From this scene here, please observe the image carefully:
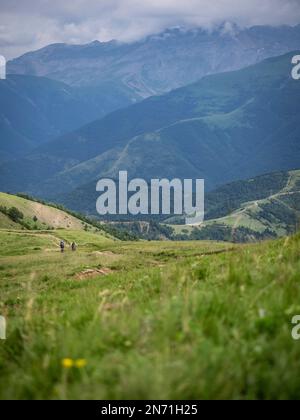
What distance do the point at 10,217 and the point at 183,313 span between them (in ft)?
422

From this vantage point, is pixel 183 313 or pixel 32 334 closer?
pixel 183 313

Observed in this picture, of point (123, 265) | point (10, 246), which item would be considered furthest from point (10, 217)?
point (123, 265)

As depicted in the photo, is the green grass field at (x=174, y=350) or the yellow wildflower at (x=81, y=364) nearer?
the green grass field at (x=174, y=350)

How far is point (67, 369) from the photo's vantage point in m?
5.93

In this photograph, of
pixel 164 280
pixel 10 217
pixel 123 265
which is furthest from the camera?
pixel 10 217

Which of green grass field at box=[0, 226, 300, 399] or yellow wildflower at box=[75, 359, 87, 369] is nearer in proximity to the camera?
green grass field at box=[0, 226, 300, 399]

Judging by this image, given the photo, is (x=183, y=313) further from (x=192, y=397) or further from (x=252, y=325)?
(x=192, y=397)

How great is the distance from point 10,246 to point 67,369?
55.4 metres

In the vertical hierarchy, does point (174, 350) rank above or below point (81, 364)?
above

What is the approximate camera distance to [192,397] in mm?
5191

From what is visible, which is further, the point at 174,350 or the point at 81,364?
the point at 174,350

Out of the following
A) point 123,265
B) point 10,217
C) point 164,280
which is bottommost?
point 164,280

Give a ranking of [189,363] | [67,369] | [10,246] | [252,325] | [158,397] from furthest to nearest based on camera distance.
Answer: [10,246] < [252,325] < [67,369] < [189,363] < [158,397]
